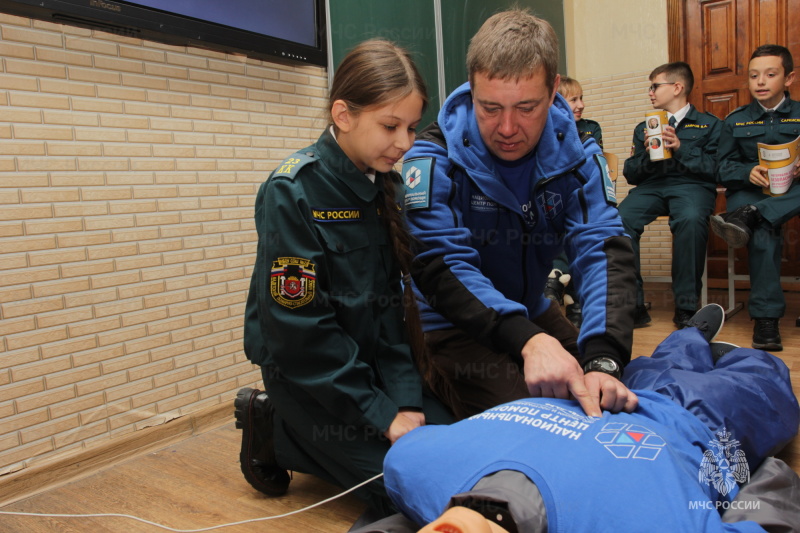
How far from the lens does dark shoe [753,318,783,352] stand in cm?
297

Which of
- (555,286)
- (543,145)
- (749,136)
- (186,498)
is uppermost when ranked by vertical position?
(749,136)

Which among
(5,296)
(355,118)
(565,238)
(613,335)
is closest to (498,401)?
(613,335)

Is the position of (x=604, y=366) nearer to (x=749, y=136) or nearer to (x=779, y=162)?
(x=779, y=162)

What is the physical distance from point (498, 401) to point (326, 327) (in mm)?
560

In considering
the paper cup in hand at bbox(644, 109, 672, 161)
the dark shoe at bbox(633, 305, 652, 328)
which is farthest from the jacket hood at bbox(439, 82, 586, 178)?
the dark shoe at bbox(633, 305, 652, 328)

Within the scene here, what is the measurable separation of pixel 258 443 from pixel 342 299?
509 millimetres

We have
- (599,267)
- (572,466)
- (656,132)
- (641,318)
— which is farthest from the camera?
(641,318)

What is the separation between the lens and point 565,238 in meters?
1.78

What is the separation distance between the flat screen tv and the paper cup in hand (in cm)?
175

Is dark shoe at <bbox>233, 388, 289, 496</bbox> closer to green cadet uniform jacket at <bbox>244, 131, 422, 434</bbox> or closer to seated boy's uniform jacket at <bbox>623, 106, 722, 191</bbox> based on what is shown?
green cadet uniform jacket at <bbox>244, 131, 422, 434</bbox>

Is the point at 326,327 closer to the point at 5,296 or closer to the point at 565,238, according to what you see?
the point at 565,238

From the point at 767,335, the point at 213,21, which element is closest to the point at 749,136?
the point at 767,335

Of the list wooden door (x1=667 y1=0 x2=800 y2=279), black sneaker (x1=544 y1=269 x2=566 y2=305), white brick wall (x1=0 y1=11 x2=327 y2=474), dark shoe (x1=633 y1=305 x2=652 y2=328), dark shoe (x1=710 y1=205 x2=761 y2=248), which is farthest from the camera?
wooden door (x1=667 y1=0 x2=800 y2=279)

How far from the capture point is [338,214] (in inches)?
58.9
